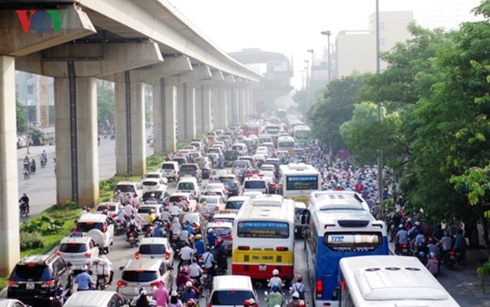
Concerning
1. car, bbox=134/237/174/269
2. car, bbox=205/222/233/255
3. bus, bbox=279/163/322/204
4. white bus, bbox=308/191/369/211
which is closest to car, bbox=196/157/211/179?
bus, bbox=279/163/322/204

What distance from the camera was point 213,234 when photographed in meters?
28.0

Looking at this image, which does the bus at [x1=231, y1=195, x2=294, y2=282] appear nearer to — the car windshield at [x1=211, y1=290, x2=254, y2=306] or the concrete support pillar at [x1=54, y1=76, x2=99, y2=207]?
the car windshield at [x1=211, y1=290, x2=254, y2=306]

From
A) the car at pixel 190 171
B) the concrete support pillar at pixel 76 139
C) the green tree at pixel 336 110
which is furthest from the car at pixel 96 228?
the green tree at pixel 336 110

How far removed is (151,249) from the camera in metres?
25.5

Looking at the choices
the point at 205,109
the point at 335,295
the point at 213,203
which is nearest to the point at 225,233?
the point at 213,203

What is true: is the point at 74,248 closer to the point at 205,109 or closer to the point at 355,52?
the point at 205,109

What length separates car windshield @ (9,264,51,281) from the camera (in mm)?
21172

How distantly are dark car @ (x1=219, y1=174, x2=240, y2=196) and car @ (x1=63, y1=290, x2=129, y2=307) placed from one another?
2877 cm

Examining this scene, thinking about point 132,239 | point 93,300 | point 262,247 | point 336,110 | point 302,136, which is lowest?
point 132,239

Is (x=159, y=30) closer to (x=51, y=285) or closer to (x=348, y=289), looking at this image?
(x=51, y=285)

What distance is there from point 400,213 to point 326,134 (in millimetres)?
36166

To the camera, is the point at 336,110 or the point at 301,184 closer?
the point at 301,184

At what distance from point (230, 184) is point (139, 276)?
26057mm

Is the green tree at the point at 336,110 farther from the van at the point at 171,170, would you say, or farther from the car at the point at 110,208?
the car at the point at 110,208
